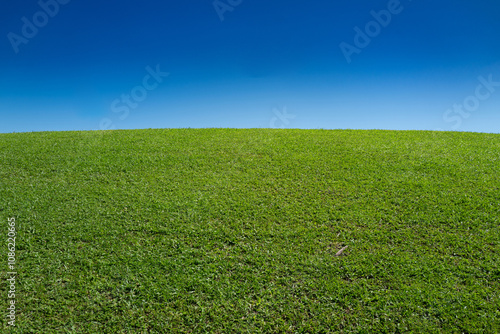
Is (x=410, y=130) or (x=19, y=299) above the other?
(x=410, y=130)

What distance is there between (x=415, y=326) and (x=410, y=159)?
8950mm

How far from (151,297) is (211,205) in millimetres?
3558

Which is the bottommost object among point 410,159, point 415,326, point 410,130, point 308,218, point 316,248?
point 415,326

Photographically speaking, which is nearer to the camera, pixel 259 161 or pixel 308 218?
pixel 308 218

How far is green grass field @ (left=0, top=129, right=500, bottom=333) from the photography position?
212 inches

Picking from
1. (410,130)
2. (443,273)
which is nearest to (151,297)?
(443,273)

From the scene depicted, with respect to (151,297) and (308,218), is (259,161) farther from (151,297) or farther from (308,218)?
(151,297)

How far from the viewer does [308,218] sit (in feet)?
26.8

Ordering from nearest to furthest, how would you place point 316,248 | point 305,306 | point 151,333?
1. point 151,333
2. point 305,306
3. point 316,248

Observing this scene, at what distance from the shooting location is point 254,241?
7.29 metres

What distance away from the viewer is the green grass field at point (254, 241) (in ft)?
17.7

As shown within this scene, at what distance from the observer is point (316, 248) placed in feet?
23.1

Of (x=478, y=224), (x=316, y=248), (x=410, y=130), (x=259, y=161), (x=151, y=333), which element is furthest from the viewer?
(x=410, y=130)

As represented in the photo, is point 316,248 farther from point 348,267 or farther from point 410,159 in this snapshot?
point 410,159
